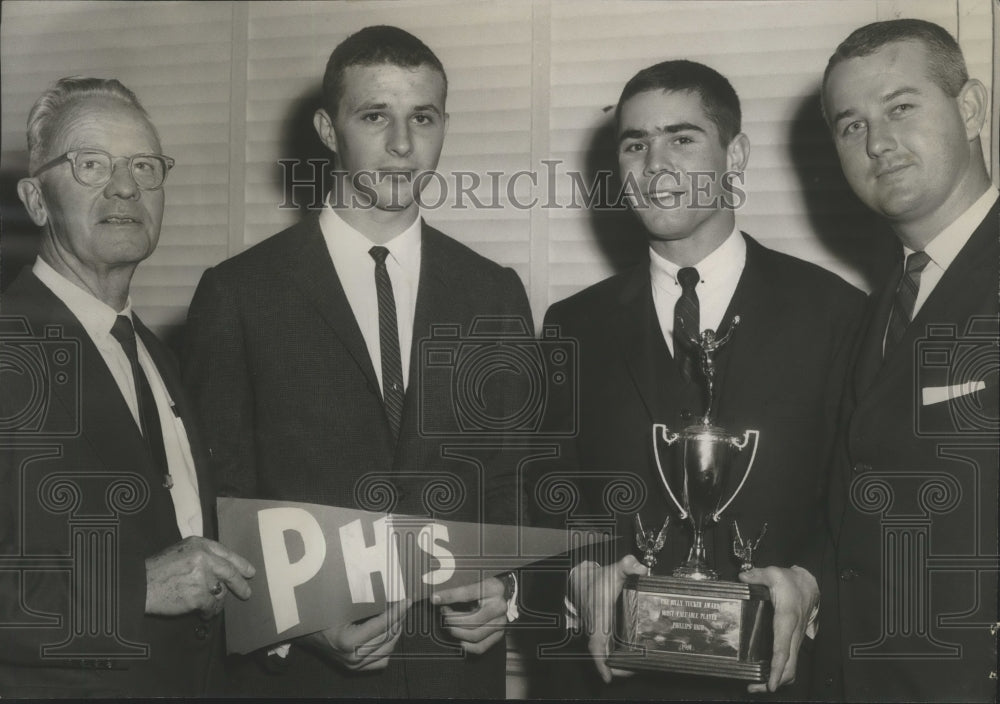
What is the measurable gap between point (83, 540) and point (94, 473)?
0.18 m

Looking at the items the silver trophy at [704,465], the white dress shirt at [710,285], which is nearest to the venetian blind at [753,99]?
the white dress shirt at [710,285]

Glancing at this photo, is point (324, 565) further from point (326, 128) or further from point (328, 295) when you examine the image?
point (326, 128)

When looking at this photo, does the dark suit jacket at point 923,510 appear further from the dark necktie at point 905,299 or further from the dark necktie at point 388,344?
the dark necktie at point 388,344

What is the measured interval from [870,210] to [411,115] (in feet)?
3.96

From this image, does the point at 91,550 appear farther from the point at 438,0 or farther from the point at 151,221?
the point at 438,0

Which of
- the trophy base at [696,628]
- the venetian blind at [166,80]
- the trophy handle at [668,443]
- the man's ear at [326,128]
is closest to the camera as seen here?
the trophy base at [696,628]

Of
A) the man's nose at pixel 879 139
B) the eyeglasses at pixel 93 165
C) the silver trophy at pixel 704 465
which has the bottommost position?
the silver trophy at pixel 704 465

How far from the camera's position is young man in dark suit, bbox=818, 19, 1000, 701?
85.8 inches

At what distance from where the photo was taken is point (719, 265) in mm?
2324

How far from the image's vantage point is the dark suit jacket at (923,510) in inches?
85.7

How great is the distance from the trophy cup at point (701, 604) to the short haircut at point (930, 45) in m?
0.78

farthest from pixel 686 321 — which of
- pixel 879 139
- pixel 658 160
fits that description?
pixel 879 139

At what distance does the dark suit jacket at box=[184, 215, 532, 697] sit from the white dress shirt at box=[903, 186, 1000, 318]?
118 cm

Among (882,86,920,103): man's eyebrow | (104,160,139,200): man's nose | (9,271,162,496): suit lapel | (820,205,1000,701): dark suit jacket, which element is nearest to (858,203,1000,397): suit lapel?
(820,205,1000,701): dark suit jacket
